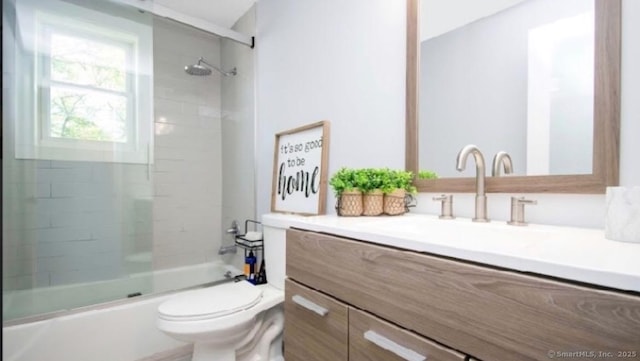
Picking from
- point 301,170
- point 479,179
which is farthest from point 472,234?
point 301,170

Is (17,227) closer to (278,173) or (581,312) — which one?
(278,173)

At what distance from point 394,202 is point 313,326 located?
0.55 meters

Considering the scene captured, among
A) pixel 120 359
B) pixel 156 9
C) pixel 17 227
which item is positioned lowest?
pixel 120 359

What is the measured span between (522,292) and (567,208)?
0.55 m

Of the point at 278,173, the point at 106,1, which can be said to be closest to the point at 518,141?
the point at 278,173

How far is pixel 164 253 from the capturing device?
2340 mm

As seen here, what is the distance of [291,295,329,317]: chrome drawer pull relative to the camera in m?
0.91

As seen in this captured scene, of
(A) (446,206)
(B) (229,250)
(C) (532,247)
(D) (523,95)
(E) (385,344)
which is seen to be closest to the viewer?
(C) (532,247)

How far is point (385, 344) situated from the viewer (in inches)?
28.1

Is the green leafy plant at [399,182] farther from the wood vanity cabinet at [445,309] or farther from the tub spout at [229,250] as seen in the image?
the tub spout at [229,250]

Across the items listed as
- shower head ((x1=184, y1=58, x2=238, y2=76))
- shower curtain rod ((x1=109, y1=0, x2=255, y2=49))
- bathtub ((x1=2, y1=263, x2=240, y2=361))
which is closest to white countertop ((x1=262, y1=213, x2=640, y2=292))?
bathtub ((x1=2, y1=263, x2=240, y2=361))

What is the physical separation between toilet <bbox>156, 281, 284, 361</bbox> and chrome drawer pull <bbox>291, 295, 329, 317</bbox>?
32cm

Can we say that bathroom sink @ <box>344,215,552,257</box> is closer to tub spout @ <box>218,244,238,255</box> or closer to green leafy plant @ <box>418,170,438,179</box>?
green leafy plant @ <box>418,170,438,179</box>

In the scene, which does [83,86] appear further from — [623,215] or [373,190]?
[623,215]
